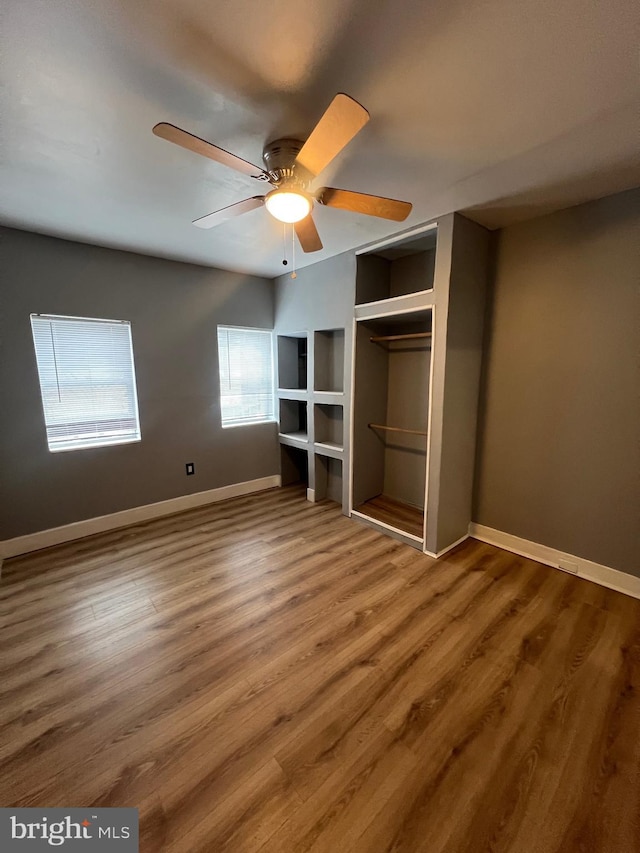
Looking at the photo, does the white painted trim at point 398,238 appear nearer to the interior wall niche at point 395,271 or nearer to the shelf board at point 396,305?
the interior wall niche at point 395,271

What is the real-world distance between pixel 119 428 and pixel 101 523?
2.98 feet

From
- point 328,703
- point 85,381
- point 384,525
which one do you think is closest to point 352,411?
point 384,525

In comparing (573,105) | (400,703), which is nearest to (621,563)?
(400,703)

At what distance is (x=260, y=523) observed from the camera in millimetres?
3287

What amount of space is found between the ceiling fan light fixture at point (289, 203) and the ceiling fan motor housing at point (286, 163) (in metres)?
0.08

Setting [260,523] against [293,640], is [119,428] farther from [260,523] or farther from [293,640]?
[293,640]

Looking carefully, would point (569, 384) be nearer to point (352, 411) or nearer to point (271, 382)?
point (352, 411)

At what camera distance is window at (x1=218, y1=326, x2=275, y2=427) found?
3.82 meters

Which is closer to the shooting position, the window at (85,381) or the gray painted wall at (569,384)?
the gray painted wall at (569,384)

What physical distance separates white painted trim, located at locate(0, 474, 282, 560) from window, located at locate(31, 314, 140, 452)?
0.72 m

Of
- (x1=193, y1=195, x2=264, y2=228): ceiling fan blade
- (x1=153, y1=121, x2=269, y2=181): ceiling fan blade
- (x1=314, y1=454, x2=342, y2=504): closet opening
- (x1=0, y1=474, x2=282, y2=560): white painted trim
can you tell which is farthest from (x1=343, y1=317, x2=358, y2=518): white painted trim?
(x1=153, y1=121, x2=269, y2=181): ceiling fan blade

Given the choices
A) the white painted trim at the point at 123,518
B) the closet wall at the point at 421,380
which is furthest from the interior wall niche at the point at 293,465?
the closet wall at the point at 421,380

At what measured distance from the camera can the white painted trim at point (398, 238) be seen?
2.49m

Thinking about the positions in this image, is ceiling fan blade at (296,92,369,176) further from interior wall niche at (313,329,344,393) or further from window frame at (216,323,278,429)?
window frame at (216,323,278,429)
